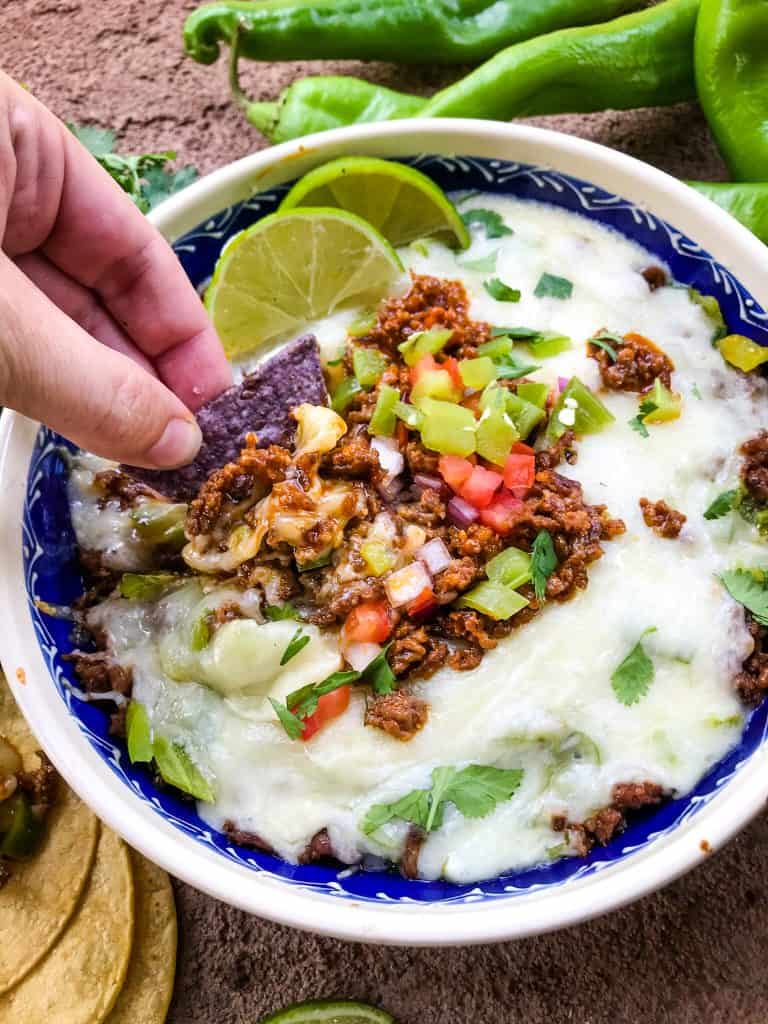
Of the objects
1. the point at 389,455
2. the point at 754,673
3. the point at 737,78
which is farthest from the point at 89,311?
the point at 737,78

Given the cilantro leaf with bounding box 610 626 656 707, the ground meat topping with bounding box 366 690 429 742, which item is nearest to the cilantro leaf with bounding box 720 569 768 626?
the cilantro leaf with bounding box 610 626 656 707

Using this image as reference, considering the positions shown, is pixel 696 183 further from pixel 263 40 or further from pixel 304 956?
pixel 304 956

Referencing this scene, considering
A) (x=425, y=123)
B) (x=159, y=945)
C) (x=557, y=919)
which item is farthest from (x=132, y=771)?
(x=425, y=123)

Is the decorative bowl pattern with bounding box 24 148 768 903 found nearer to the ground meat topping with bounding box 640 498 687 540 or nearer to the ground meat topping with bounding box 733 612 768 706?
the ground meat topping with bounding box 733 612 768 706

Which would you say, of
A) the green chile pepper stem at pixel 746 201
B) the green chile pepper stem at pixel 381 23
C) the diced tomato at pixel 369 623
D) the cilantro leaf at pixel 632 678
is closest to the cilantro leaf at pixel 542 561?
the cilantro leaf at pixel 632 678

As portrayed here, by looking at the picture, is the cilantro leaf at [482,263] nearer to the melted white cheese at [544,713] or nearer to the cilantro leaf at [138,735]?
the melted white cheese at [544,713]
